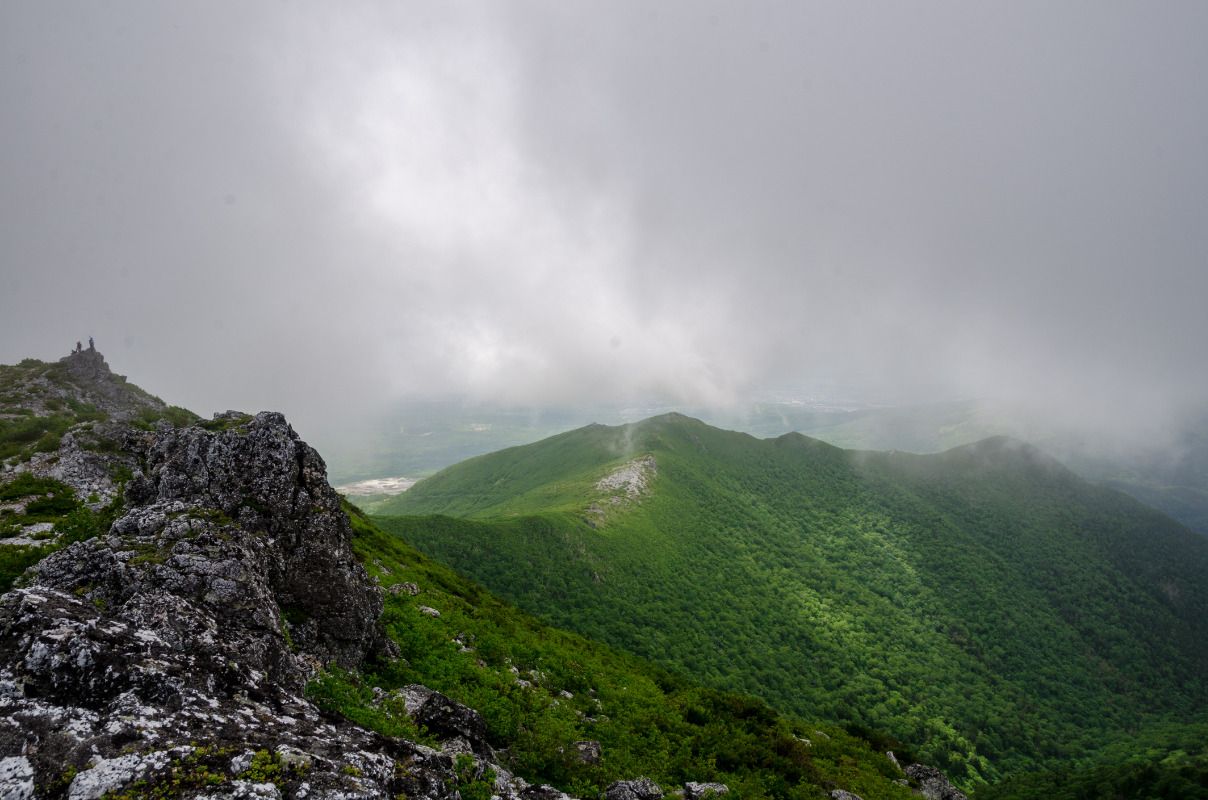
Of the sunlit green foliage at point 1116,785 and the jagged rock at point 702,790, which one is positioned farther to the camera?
the sunlit green foliage at point 1116,785

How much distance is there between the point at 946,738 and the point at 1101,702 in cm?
8948

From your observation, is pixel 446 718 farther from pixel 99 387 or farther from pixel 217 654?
pixel 99 387

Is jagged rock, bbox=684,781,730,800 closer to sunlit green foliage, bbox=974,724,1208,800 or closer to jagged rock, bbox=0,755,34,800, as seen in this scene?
jagged rock, bbox=0,755,34,800

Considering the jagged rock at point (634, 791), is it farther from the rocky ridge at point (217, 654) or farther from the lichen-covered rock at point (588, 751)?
the lichen-covered rock at point (588, 751)

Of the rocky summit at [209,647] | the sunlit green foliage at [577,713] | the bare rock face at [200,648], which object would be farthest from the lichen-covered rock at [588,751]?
the bare rock face at [200,648]

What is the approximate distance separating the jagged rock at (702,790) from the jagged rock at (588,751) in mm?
3730

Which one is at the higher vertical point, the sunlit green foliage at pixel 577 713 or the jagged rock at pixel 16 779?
the jagged rock at pixel 16 779

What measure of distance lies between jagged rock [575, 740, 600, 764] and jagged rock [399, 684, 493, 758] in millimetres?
4546

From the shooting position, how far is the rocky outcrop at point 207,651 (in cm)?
692

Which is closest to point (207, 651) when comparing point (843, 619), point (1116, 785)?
point (1116, 785)

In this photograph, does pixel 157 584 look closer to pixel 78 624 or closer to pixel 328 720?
pixel 78 624

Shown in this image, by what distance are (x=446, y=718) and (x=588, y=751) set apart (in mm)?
7220

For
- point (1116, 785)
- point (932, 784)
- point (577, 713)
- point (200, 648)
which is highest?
point (200, 648)

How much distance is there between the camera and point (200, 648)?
10031 mm
